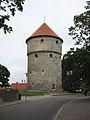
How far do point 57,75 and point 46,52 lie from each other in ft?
19.1

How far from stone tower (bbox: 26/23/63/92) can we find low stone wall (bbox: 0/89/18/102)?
30101 millimetres

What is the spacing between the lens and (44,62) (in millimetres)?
71938

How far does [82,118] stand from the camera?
1644cm

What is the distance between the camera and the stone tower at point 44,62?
71062 millimetres

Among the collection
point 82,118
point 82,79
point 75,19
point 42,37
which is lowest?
point 82,118

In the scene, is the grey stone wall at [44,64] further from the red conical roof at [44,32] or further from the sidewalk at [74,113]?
the sidewalk at [74,113]

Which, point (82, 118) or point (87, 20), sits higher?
point (87, 20)

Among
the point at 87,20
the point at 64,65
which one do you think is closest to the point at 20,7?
the point at 87,20

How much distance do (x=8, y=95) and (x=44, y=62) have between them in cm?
3573

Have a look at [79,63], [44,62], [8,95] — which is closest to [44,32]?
[44,62]

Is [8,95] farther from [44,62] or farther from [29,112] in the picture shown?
[44,62]

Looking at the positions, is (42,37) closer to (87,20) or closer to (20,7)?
(87,20)

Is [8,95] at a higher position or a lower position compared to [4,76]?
lower

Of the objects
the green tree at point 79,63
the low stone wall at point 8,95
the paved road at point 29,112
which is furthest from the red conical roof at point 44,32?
the paved road at point 29,112
